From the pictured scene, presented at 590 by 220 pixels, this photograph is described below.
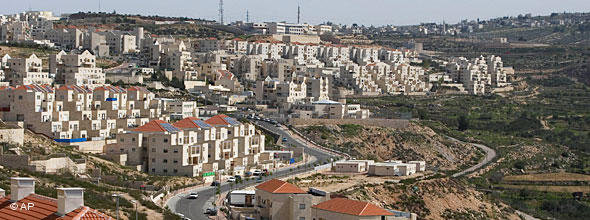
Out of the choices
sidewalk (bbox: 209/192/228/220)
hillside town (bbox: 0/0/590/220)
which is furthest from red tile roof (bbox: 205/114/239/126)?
sidewalk (bbox: 209/192/228/220)

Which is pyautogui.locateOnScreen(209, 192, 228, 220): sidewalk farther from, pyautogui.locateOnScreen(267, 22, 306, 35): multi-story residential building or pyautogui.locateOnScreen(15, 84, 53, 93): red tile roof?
pyautogui.locateOnScreen(267, 22, 306, 35): multi-story residential building

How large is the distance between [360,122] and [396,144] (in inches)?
113

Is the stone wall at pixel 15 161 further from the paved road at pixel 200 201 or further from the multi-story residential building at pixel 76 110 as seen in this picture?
the multi-story residential building at pixel 76 110

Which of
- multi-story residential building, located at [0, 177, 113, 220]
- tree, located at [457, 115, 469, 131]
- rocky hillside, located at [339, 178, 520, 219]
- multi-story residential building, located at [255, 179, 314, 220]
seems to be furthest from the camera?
tree, located at [457, 115, 469, 131]

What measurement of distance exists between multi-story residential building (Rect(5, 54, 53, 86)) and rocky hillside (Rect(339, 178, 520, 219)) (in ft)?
76.6

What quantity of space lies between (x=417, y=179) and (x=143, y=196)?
19600mm

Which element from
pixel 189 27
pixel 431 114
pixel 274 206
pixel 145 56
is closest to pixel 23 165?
pixel 274 206

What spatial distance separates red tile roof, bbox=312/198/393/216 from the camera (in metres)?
30.1

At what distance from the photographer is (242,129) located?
52.0 m

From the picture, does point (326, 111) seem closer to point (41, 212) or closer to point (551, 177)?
point (551, 177)

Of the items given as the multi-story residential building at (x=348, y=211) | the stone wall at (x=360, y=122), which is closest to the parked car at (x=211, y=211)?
the multi-story residential building at (x=348, y=211)

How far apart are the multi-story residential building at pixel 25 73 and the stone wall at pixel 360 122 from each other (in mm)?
15848

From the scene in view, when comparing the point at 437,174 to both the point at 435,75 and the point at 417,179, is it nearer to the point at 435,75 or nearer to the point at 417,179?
the point at 417,179

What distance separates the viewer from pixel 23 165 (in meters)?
36.7
